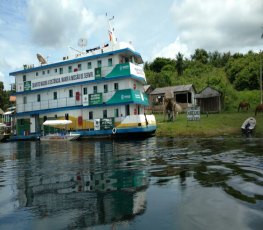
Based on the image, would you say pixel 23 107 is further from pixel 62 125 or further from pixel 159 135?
pixel 159 135

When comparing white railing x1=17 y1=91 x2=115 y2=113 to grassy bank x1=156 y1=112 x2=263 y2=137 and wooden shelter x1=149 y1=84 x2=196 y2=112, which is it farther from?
wooden shelter x1=149 y1=84 x2=196 y2=112

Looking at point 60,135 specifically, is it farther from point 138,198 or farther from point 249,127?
point 138,198

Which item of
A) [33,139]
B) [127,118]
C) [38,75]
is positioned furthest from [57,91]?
[127,118]

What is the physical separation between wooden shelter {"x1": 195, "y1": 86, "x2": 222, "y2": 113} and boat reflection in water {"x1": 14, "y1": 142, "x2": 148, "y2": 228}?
35.3 meters

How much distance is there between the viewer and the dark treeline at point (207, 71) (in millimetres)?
57781

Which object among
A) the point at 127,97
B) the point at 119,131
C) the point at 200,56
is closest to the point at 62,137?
the point at 119,131

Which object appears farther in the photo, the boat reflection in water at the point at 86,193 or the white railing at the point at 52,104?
the white railing at the point at 52,104

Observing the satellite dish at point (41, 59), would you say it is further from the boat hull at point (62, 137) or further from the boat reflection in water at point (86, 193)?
the boat reflection in water at point (86, 193)

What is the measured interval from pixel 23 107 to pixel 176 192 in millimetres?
32011

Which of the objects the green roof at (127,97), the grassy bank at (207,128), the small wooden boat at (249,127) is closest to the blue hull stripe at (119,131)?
the grassy bank at (207,128)

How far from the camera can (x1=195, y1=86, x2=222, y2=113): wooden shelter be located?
44.6 m

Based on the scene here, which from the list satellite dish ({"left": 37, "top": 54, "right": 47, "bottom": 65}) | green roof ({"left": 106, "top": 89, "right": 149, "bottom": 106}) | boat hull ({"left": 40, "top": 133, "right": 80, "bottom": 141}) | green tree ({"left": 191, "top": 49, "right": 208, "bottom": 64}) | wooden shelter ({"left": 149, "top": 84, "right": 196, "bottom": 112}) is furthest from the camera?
green tree ({"left": 191, "top": 49, "right": 208, "bottom": 64})

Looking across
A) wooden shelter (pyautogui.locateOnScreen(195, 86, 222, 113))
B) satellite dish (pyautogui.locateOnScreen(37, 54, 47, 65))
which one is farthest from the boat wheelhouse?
wooden shelter (pyautogui.locateOnScreen(195, 86, 222, 113))

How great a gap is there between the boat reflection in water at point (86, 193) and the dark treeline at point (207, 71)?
39.7 metres
